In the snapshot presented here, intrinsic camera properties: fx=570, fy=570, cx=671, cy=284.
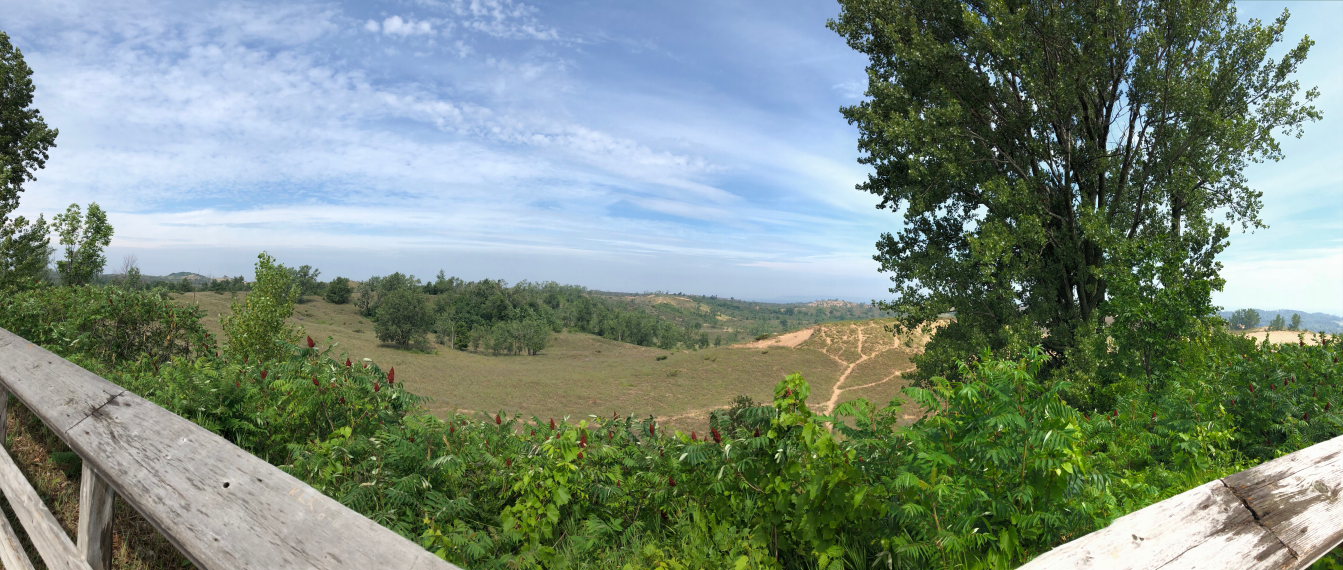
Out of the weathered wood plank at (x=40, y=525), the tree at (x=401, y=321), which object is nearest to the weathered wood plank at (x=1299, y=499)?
the weathered wood plank at (x=40, y=525)

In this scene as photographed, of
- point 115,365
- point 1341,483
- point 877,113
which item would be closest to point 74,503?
point 115,365

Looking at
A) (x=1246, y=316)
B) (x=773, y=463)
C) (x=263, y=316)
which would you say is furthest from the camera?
(x=1246, y=316)

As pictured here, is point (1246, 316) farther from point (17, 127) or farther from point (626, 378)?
point (17, 127)

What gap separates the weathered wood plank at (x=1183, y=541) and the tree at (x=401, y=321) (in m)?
48.7

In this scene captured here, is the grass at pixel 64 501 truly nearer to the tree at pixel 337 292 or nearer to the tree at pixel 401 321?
the tree at pixel 401 321

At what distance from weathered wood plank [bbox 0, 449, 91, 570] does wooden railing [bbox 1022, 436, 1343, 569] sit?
3.55 metres

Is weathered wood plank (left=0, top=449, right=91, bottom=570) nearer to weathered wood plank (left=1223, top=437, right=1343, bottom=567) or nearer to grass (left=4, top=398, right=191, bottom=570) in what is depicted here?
grass (left=4, top=398, right=191, bottom=570)

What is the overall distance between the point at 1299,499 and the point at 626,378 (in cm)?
3167

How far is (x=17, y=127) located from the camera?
825 inches

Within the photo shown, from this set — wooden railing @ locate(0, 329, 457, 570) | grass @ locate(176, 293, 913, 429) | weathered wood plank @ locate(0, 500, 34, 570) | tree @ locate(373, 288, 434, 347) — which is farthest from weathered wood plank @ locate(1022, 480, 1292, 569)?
tree @ locate(373, 288, 434, 347)

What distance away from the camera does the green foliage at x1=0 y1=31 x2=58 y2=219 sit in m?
19.8

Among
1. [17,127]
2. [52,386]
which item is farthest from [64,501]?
[17,127]

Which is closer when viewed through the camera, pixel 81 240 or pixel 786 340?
pixel 81 240

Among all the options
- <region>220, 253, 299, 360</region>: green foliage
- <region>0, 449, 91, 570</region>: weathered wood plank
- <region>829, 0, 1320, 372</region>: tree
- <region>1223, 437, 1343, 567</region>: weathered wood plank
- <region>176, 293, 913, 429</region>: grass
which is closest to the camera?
<region>1223, 437, 1343, 567</region>: weathered wood plank
